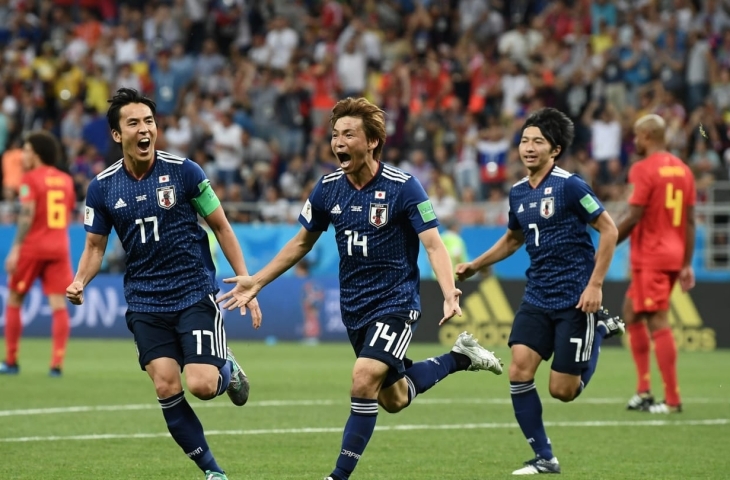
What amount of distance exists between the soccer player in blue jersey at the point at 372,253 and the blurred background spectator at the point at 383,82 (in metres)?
13.6

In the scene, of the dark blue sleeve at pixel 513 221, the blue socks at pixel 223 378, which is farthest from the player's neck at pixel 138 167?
the dark blue sleeve at pixel 513 221

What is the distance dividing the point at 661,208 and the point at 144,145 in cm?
615

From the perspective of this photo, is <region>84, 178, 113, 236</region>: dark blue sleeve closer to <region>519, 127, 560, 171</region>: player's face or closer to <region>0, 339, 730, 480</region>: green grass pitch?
<region>0, 339, 730, 480</region>: green grass pitch

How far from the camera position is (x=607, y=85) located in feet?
78.2

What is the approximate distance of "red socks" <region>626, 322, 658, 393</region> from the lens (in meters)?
Answer: 12.3

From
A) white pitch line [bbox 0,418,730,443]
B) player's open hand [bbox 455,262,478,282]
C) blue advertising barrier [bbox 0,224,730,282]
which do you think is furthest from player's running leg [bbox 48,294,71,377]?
player's open hand [bbox 455,262,478,282]

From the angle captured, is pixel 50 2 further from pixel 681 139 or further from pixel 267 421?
pixel 267 421

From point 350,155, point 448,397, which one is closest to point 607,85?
point 448,397

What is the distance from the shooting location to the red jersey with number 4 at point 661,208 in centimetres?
1216

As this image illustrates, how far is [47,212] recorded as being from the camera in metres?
15.2

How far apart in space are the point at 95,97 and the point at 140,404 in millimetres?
15004

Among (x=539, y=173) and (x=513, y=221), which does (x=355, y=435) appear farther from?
(x=539, y=173)

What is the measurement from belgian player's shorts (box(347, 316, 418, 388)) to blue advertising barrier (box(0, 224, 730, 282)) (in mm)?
12943

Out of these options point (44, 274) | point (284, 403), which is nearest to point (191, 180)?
point (284, 403)
